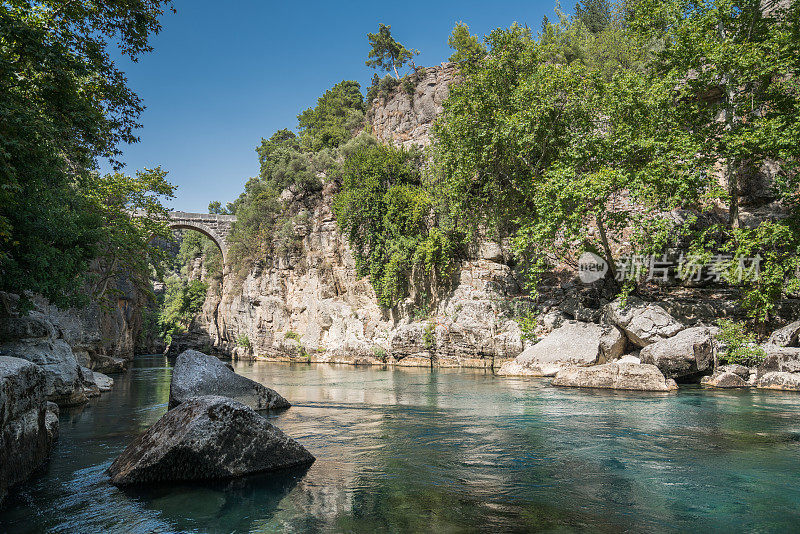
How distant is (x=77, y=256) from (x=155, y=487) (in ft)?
35.0

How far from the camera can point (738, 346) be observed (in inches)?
616

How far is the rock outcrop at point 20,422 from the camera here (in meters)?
4.84

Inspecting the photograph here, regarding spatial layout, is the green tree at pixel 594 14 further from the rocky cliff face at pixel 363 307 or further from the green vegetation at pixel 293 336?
the green vegetation at pixel 293 336

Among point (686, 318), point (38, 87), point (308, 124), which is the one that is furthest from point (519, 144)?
point (308, 124)

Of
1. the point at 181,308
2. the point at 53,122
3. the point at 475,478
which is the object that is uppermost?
the point at 53,122

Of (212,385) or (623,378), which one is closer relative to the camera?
(212,385)

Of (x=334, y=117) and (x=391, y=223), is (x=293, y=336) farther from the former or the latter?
(x=334, y=117)

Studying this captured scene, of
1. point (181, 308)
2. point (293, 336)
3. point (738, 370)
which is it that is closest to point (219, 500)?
point (738, 370)

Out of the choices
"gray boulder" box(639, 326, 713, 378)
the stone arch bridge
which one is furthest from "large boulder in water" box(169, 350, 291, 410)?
the stone arch bridge

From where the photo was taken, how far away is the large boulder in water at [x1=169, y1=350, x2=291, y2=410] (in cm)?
1002

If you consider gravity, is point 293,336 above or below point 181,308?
below

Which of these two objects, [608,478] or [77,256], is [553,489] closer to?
[608,478]

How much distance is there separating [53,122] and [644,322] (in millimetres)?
19073

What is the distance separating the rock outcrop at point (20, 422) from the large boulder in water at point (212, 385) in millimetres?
3758
